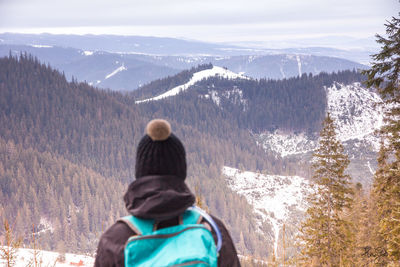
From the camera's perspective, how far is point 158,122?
2.35m

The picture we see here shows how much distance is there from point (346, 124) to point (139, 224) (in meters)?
202

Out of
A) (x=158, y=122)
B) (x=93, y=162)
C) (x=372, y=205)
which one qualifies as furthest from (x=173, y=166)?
(x=93, y=162)

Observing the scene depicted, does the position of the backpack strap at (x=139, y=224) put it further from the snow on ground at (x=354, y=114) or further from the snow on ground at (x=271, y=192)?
the snow on ground at (x=354, y=114)

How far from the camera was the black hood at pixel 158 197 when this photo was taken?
7.22ft

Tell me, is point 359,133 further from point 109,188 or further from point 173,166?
point 173,166

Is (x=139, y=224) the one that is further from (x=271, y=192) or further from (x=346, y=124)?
(x=346, y=124)

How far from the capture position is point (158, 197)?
2.22 m

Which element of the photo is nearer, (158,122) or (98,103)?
(158,122)

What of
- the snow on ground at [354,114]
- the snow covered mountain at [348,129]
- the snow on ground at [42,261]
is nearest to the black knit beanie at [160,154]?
the snow on ground at [42,261]

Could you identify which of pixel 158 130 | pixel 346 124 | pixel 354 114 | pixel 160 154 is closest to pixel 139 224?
pixel 160 154

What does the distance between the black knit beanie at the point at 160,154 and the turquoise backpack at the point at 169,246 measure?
34 cm

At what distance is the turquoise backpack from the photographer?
212cm

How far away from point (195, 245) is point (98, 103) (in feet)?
622

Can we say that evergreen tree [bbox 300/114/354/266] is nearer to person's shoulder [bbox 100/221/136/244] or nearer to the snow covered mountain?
person's shoulder [bbox 100/221/136/244]
